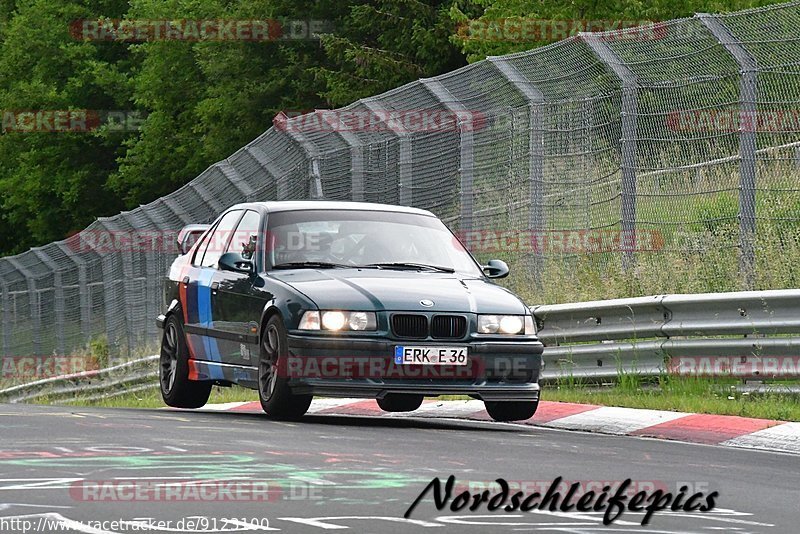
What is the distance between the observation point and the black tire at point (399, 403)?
12.8 m

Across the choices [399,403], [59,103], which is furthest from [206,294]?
[59,103]

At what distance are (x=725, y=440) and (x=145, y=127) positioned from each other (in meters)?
53.6

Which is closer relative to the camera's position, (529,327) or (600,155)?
(529,327)

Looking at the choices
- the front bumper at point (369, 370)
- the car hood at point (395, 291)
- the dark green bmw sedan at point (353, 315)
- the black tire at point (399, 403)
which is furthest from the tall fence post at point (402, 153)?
the front bumper at point (369, 370)

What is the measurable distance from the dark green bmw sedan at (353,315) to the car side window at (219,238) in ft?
0.11

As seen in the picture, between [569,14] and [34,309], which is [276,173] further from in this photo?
[569,14]

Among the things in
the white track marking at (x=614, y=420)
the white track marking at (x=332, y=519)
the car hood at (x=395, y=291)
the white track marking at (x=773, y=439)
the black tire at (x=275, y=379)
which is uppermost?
the car hood at (x=395, y=291)

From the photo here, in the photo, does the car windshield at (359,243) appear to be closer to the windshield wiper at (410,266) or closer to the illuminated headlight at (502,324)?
the windshield wiper at (410,266)

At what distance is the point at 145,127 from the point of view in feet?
209

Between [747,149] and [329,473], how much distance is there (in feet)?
23.2

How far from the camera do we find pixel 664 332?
1395 cm

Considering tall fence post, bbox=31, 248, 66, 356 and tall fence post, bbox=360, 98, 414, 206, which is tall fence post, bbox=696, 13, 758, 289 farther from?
tall fence post, bbox=31, 248, 66, 356

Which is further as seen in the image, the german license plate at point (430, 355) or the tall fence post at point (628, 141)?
the tall fence post at point (628, 141)

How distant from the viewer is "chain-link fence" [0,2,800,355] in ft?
49.4
